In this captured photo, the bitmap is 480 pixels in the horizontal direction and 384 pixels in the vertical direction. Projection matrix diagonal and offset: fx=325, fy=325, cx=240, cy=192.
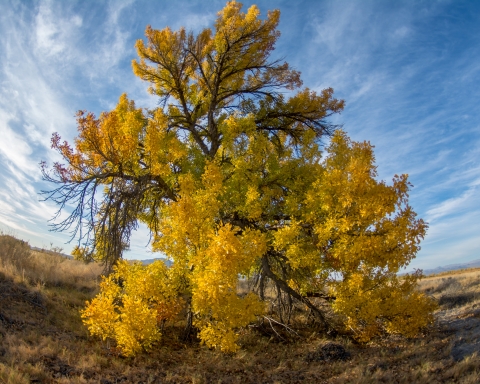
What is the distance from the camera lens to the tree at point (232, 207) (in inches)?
298

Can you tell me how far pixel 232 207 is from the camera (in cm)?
1033

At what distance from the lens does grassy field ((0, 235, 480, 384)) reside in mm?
6879

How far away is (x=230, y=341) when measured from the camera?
7.16 metres

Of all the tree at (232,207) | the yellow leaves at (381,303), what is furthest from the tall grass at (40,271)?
the yellow leaves at (381,303)

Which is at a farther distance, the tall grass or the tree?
the tall grass

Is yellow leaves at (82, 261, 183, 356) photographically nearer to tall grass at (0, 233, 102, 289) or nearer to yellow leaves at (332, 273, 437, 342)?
yellow leaves at (332, 273, 437, 342)

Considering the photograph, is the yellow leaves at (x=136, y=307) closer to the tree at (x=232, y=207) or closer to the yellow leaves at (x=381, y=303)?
the tree at (x=232, y=207)

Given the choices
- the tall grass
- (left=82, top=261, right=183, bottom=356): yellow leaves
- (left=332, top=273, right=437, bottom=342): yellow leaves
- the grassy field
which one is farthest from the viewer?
Result: the tall grass

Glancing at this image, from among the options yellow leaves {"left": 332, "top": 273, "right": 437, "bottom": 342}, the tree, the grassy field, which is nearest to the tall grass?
the grassy field

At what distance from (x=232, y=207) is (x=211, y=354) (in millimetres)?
4254

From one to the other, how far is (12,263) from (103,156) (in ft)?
25.0

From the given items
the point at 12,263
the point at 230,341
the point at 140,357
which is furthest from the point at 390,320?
the point at 12,263

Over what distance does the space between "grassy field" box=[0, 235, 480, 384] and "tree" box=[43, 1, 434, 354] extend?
26.1 inches

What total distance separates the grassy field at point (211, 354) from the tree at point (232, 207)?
26.1 inches
